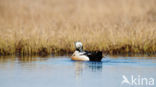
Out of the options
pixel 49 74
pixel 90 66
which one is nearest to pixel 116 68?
pixel 90 66

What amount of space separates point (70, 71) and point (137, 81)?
124 inches

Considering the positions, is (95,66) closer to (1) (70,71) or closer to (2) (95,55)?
(2) (95,55)

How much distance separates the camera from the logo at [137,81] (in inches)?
603

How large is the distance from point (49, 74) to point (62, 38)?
253 inches

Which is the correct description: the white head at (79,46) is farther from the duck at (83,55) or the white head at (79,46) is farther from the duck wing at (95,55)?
the duck wing at (95,55)

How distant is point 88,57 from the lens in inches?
836

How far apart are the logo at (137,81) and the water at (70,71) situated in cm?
15

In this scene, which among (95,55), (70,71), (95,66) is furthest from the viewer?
(95,55)

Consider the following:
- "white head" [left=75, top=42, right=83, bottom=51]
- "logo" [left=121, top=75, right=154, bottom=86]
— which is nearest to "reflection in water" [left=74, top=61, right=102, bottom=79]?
"white head" [left=75, top=42, right=83, bottom=51]

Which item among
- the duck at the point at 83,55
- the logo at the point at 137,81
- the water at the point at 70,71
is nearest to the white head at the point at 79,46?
the duck at the point at 83,55

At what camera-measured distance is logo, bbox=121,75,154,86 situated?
50.3 ft

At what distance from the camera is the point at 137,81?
51.7ft

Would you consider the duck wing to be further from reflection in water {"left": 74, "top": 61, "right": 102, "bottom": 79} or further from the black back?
reflection in water {"left": 74, "top": 61, "right": 102, "bottom": 79}

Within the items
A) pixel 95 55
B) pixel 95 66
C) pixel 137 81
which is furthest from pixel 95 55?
pixel 137 81
